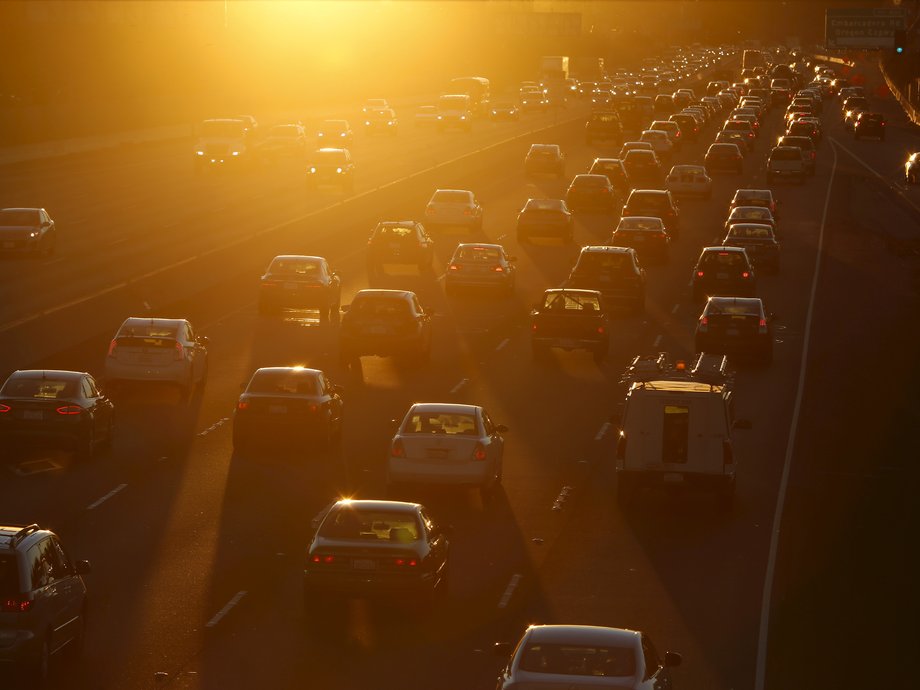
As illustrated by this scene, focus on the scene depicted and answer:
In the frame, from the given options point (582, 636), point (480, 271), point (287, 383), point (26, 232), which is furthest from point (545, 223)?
point (582, 636)

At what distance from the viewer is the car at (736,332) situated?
40375 millimetres

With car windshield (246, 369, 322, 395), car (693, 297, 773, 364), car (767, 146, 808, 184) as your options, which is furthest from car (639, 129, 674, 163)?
car windshield (246, 369, 322, 395)

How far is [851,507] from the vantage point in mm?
27641

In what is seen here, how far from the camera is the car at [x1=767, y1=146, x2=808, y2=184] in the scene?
3265 inches

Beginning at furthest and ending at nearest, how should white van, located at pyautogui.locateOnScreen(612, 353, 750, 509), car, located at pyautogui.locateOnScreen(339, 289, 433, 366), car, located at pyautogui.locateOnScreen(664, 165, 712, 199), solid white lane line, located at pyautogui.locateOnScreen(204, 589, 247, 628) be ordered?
car, located at pyautogui.locateOnScreen(664, 165, 712, 199) → car, located at pyautogui.locateOnScreen(339, 289, 433, 366) → white van, located at pyautogui.locateOnScreen(612, 353, 750, 509) → solid white lane line, located at pyautogui.locateOnScreen(204, 589, 247, 628)

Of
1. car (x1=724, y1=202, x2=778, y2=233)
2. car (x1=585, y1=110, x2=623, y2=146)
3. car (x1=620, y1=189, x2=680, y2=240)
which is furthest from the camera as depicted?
car (x1=585, y1=110, x2=623, y2=146)

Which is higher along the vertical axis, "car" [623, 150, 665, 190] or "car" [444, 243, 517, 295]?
"car" [444, 243, 517, 295]

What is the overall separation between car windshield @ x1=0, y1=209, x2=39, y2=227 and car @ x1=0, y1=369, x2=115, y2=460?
27967 millimetres

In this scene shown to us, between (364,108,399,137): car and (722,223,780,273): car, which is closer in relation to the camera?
(722,223,780,273): car

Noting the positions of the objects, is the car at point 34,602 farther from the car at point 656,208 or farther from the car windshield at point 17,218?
the car at point 656,208

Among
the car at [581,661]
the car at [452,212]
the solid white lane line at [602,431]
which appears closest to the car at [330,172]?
the car at [452,212]

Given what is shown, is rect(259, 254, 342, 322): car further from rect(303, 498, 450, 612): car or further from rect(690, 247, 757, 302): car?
rect(303, 498, 450, 612): car

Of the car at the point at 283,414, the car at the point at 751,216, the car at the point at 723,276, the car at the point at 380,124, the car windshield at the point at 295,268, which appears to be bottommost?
the car at the point at 380,124

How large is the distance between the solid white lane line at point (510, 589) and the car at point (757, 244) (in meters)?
35.4
